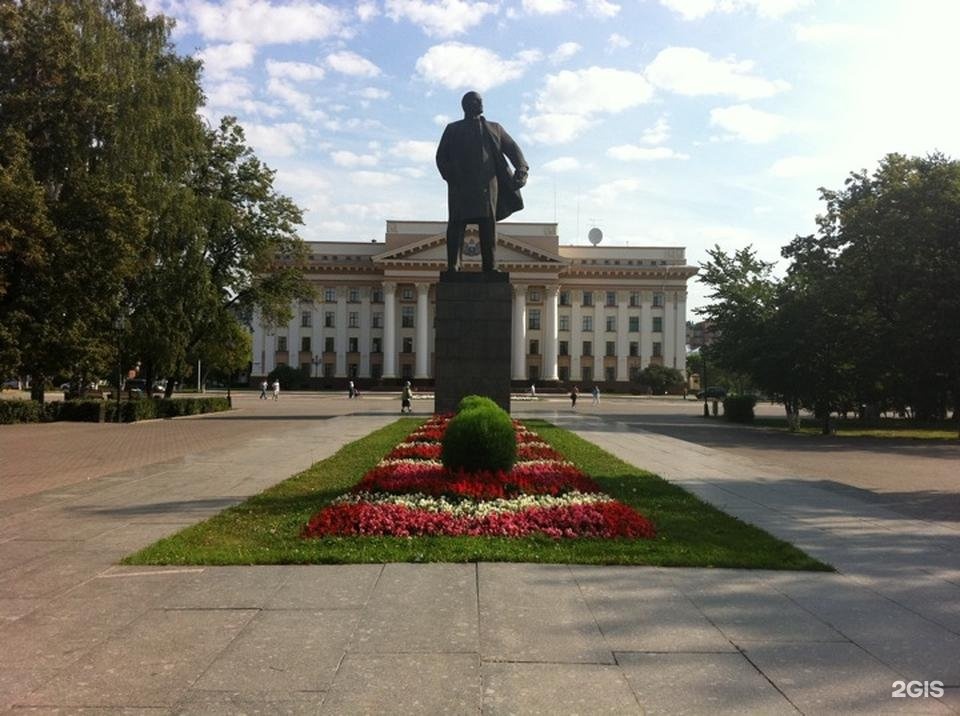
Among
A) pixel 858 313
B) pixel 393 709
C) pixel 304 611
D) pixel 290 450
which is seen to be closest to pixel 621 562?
pixel 304 611

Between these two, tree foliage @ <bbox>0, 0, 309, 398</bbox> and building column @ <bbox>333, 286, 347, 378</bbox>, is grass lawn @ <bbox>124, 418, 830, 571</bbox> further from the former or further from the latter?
building column @ <bbox>333, 286, 347, 378</bbox>

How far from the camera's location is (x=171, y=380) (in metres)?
39.8

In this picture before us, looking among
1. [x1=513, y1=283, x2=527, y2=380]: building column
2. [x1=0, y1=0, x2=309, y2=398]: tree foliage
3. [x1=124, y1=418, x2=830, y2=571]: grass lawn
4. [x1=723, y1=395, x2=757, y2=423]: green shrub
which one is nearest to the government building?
[x1=513, y1=283, x2=527, y2=380]: building column

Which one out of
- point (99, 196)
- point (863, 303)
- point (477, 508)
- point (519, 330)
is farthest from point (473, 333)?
point (519, 330)

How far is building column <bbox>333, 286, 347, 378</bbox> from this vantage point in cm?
10188

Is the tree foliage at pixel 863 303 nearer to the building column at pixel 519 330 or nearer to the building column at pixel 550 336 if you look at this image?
the building column at pixel 519 330

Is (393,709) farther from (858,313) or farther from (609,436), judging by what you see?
(858,313)

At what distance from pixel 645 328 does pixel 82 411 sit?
268 feet

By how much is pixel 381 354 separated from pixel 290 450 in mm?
85754

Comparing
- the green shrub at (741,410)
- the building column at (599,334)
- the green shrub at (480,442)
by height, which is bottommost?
the green shrub at (741,410)

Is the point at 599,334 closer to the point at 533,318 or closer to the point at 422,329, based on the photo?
the point at 533,318

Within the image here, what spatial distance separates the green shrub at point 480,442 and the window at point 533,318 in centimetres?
8929

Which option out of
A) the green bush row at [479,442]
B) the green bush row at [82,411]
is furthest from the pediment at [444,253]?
the green bush row at [479,442]

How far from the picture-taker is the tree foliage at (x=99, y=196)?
26875 millimetres
